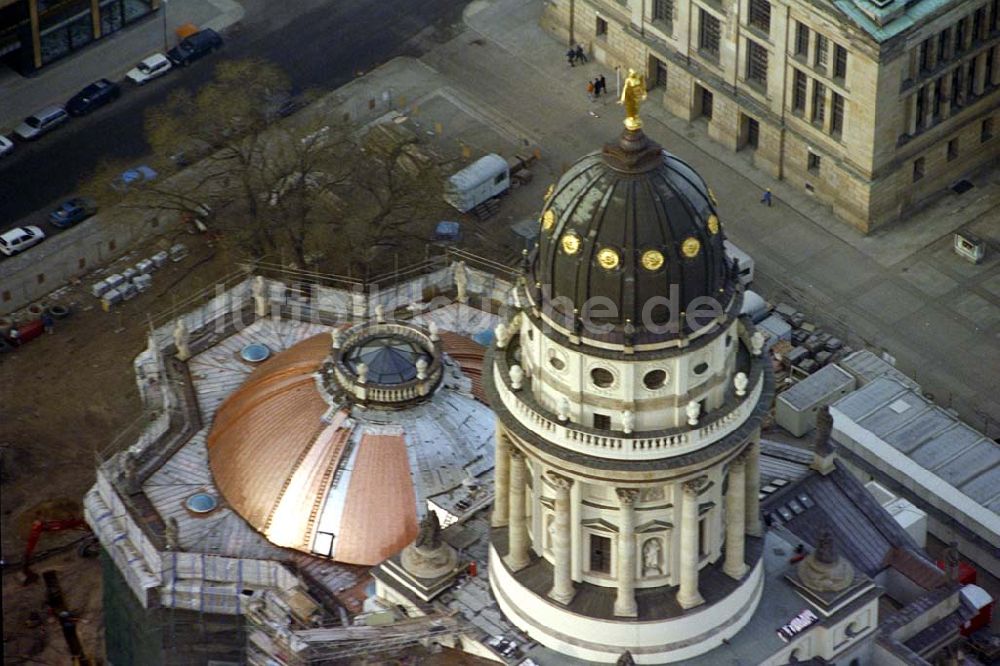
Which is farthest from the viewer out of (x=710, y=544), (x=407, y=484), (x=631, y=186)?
(x=407, y=484)

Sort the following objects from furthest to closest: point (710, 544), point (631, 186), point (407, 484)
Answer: point (407, 484)
point (710, 544)
point (631, 186)

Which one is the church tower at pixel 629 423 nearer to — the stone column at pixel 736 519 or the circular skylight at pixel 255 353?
the stone column at pixel 736 519

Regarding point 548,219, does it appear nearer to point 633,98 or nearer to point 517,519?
point 633,98

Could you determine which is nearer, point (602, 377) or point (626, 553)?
point (602, 377)

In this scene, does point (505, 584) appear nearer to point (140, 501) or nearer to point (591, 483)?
point (591, 483)

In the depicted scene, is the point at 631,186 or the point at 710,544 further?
the point at 710,544

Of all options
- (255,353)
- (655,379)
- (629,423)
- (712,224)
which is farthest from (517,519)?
(255,353)

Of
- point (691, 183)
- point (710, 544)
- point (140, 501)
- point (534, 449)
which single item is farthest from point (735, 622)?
point (140, 501)

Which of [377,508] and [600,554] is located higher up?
[600,554]
